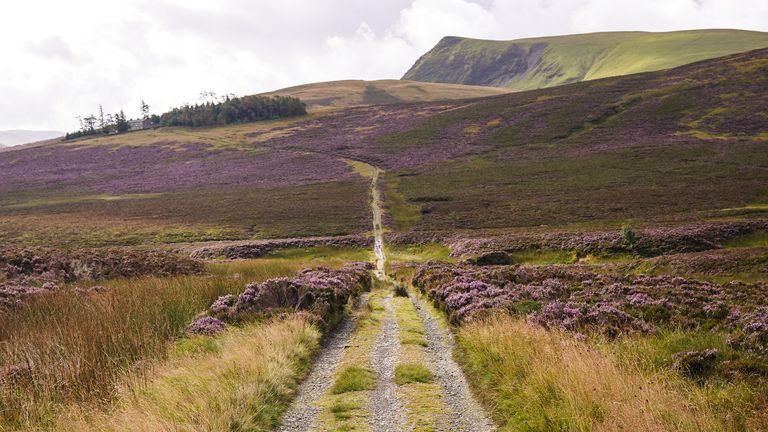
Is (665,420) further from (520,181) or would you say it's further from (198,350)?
(520,181)

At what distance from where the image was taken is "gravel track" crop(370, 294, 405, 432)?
8.66 metres

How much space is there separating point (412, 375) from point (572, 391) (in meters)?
4.06

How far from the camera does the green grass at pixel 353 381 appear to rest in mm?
10414

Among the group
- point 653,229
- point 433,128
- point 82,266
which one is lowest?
point 653,229

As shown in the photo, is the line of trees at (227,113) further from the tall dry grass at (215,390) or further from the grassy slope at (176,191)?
the tall dry grass at (215,390)

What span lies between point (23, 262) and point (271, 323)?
64.7 feet

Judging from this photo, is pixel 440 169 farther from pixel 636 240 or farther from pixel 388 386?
pixel 388 386

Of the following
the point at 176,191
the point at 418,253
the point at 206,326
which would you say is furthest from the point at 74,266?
the point at 176,191

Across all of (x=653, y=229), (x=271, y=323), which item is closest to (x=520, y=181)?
(x=653, y=229)

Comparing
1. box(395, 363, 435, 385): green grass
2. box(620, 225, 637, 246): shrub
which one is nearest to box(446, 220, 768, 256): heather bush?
box(620, 225, 637, 246): shrub

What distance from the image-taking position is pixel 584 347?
31.9 feet

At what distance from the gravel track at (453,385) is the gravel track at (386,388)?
36.5 inches

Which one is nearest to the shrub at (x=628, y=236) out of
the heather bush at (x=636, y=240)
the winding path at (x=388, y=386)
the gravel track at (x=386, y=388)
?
the heather bush at (x=636, y=240)

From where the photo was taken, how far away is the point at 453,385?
10656 mm
